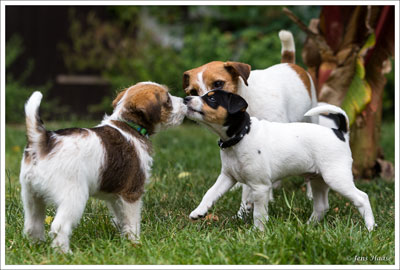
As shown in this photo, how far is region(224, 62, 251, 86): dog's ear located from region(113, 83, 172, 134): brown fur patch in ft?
3.42

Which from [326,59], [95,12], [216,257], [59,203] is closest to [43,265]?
[59,203]

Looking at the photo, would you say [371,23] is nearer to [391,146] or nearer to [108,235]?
[391,146]

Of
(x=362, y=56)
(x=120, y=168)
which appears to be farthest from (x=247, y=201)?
(x=362, y=56)

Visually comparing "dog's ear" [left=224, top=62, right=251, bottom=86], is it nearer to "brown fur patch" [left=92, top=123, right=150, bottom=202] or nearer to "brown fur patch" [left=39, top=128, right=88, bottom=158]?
"brown fur patch" [left=92, top=123, right=150, bottom=202]

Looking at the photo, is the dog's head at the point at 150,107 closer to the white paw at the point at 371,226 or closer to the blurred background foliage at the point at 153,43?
the white paw at the point at 371,226

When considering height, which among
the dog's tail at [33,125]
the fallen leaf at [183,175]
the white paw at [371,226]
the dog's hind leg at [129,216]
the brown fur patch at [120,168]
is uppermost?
the dog's tail at [33,125]

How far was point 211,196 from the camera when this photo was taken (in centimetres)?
434

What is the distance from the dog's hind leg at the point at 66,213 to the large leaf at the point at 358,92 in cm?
420

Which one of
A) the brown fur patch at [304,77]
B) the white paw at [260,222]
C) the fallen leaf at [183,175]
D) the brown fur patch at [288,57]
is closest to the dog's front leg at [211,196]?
the white paw at [260,222]

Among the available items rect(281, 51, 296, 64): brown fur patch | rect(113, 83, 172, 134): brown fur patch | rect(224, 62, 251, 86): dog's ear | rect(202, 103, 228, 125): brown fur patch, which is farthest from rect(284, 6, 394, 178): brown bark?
rect(113, 83, 172, 134): brown fur patch

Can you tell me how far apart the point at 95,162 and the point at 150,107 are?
68 centimetres

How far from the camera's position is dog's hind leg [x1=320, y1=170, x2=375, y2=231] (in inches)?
170

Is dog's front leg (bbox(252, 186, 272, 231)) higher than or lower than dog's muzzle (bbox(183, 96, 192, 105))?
lower

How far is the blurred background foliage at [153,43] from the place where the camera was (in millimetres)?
12023
